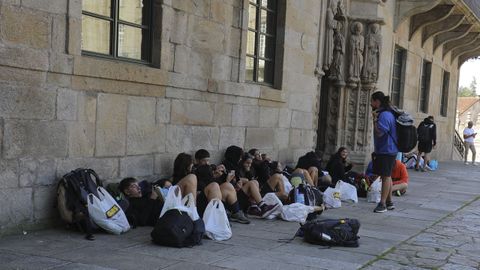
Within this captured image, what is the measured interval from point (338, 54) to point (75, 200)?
28.7 ft

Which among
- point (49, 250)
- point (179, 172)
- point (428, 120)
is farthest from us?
point (428, 120)

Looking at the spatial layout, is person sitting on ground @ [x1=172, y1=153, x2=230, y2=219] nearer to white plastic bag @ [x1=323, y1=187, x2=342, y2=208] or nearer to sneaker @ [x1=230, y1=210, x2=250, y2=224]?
sneaker @ [x1=230, y1=210, x2=250, y2=224]

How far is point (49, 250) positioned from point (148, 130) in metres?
2.43

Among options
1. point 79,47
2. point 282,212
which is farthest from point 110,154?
point 282,212

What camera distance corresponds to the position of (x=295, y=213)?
725 centimetres

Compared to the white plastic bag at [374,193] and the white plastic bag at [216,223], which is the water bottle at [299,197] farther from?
the white plastic bag at [374,193]

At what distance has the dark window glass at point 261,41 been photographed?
979 cm

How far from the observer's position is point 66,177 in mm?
5906

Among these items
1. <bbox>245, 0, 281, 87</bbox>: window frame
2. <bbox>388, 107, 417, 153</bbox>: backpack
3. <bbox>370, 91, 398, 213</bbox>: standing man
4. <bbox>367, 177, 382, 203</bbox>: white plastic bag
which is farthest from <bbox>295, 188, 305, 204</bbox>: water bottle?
<bbox>245, 0, 281, 87</bbox>: window frame

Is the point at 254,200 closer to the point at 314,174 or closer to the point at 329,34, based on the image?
the point at 314,174

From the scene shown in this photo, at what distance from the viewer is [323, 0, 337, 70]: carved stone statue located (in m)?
11.9

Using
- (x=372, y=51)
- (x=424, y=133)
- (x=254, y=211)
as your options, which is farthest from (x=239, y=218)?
(x=424, y=133)

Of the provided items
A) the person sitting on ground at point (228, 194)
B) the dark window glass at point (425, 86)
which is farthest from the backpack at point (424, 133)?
the person sitting on ground at point (228, 194)

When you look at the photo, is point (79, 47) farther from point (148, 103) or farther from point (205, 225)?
point (205, 225)
